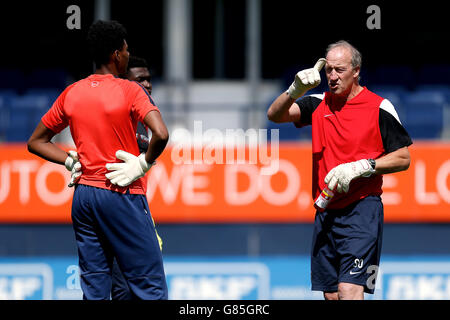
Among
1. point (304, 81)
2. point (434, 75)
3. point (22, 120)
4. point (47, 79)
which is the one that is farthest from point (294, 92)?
point (47, 79)

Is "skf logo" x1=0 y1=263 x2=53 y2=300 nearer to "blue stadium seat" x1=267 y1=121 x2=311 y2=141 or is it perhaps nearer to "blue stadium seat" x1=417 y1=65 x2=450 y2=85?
"blue stadium seat" x1=267 y1=121 x2=311 y2=141

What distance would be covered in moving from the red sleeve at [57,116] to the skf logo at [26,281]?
2.83m

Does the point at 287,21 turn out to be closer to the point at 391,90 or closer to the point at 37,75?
the point at 391,90

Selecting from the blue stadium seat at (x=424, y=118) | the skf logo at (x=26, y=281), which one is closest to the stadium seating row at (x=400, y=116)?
the blue stadium seat at (x=424, y=118)

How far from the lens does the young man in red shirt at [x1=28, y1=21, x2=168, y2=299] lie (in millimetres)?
4430

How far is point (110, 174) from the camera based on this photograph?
4.43m

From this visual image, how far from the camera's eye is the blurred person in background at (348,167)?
4777 millimetres

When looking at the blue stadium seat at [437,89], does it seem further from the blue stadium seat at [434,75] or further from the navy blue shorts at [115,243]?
the navy blue shorts at [115,243]

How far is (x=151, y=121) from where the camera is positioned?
4.35m

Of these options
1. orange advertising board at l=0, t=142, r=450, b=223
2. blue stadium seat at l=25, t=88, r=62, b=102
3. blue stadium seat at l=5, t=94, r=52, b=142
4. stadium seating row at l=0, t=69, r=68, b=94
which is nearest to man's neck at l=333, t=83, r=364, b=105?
orange advertising board at l=0, t=142, r=450, b=223

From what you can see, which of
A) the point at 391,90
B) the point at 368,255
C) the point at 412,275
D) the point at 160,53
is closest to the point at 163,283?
the point at 368,255

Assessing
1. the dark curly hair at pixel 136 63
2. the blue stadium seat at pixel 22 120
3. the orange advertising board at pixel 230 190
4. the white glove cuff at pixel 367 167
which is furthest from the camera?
the blue stadium seat at pixel 22 120

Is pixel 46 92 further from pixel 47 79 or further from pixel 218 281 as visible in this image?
pixel 218 281

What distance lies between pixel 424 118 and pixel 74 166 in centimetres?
866
